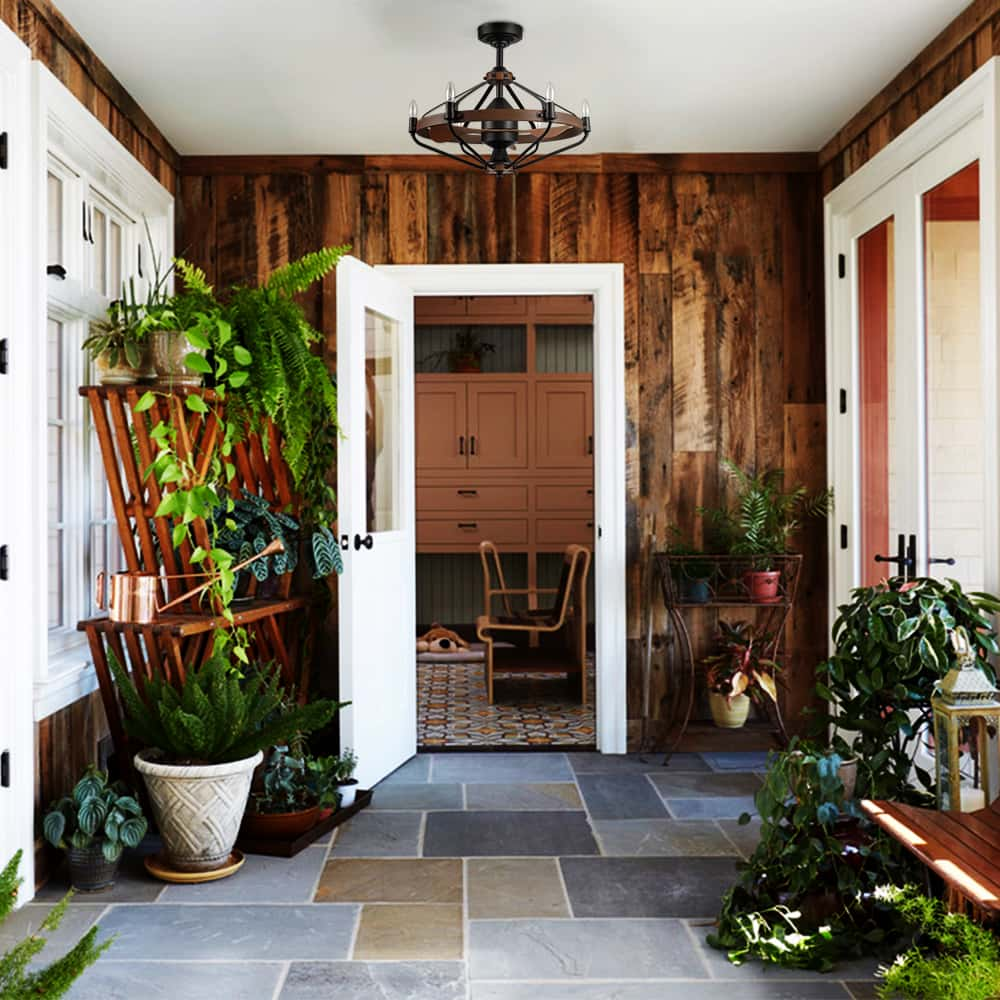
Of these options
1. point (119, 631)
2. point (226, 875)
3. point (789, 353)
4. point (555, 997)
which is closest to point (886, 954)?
point (555, 997)

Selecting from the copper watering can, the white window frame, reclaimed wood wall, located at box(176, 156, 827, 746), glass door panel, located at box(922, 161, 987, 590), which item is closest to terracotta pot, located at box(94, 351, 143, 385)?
the white window frame

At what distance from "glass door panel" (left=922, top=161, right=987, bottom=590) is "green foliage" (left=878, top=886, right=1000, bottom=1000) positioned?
1.16 m

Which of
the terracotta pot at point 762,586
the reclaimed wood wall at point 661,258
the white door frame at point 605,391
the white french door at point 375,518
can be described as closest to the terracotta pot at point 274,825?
the white french door at point 375,518

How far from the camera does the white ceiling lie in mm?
3258

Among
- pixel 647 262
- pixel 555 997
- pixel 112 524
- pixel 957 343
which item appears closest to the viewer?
pixel 555 997

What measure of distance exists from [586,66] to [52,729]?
2819 mm

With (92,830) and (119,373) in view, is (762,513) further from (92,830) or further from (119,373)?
(92,830)

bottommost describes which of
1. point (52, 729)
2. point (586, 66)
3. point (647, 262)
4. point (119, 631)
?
point (52, 729)

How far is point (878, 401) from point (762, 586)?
35.1 inches

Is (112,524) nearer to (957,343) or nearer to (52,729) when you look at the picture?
(52,729)

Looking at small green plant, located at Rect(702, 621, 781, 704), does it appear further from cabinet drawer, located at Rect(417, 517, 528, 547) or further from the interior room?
cabinet drawer, located at Rect(417, 517, 528, 547)

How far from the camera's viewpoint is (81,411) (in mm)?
3742

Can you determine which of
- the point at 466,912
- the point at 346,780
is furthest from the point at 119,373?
the point at 466,912

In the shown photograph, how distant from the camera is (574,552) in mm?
5891
